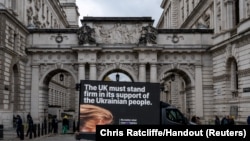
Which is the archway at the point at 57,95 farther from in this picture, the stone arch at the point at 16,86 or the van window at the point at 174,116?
the van window at the point at 174,116

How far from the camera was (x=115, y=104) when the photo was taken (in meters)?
18.8

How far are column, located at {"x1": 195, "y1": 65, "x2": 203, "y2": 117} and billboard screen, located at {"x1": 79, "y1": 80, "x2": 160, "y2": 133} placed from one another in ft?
62.1

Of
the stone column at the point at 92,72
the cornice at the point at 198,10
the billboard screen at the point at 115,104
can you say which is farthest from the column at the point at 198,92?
the billboard screen at the point at 115,104

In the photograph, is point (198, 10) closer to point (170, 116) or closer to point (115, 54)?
point (115, 54)

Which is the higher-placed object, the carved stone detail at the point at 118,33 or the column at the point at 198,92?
the carved stone detail at the point at 118,33

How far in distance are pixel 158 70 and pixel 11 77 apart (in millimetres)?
12964

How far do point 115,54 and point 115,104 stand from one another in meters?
19.3

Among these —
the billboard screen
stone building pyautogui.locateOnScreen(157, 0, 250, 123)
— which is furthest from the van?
stone building pyautogui.locateOnScreen(157, 0, 250, 123)

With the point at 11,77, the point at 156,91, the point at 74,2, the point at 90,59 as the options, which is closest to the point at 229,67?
the point at 90,59

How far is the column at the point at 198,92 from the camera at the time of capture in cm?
3775

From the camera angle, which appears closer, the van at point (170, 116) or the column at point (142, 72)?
the van at point (170, 116)

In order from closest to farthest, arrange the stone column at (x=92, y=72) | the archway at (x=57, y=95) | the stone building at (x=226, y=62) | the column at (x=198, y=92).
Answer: the stone building at (x=226, y=62)
the stone column at (x=92, y=72)
the column at (x=198, y=92)
the archway at (x=57, y=95)

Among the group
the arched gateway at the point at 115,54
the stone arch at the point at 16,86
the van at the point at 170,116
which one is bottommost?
the van at the point at 170,116

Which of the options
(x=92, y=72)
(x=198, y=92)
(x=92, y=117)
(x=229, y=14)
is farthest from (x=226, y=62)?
(x=92, y=117)
